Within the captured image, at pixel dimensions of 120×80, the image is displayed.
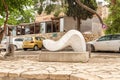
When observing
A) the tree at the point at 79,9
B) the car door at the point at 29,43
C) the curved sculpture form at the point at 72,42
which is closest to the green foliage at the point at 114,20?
the tree at the point at 79,9

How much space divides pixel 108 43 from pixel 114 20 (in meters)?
1.95

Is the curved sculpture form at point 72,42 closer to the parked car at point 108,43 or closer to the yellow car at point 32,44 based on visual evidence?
the parked car at point 108,43

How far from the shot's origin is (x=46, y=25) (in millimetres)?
36875

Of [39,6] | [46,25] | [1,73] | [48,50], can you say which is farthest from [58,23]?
[1,73]

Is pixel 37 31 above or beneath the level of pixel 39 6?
beneath

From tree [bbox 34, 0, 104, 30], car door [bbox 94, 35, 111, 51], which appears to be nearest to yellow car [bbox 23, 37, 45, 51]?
tree [bbox 34, 0, 104, 30]

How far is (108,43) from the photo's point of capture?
20531mm

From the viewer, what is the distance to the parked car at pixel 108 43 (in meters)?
19.9

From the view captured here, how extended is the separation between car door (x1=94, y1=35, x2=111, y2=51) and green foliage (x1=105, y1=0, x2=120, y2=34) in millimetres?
1047

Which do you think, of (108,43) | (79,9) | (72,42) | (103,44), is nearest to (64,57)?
(72,42)

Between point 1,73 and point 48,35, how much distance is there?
2676cm

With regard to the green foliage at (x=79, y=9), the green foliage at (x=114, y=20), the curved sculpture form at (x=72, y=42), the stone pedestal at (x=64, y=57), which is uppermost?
the green foliage at (x=79, y=9)

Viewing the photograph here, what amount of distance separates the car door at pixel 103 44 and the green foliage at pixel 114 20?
1047 mm

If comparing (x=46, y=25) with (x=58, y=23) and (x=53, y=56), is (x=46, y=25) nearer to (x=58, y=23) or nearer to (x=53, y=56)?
(x=58, y=23)
